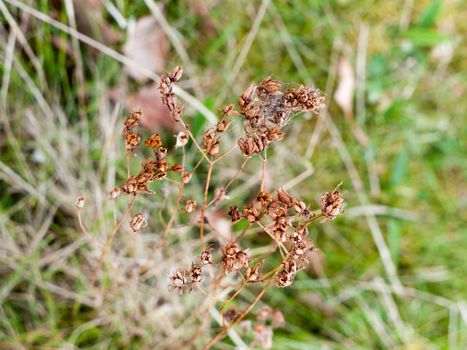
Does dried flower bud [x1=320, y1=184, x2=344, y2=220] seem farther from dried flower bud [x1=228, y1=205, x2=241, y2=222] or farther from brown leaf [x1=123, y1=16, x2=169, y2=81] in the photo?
brown leaf [x1=123, y1=16, x2=169, y2=81]

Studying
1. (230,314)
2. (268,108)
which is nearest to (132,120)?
(268,108)

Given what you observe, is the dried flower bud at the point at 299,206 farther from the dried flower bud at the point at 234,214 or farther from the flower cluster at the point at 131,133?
the flower cluster at the point at 131,133

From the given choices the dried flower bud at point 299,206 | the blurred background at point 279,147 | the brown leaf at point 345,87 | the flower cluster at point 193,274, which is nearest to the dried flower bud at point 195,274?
the flower cluster at point 193,274

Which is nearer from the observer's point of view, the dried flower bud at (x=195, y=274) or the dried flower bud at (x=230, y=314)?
the dried flower bud at (x=195, y=274)

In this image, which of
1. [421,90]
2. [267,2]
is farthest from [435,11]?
[267,2]

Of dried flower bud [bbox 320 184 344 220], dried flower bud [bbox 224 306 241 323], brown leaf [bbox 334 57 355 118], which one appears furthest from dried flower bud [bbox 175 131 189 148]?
brown leaf [bbox 334 57 355 118]

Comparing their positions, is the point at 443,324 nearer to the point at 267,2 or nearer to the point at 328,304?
the point at 328,304

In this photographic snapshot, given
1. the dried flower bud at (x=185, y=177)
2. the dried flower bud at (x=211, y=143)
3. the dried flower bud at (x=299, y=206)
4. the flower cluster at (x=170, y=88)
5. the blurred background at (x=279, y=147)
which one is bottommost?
the dried flower bud at (x=299, y=206)

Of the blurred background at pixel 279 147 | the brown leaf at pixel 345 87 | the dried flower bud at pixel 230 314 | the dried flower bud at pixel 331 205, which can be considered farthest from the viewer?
the brown leaf at pixel 345 87

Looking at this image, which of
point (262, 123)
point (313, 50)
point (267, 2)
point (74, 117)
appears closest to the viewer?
point (262, 123)
